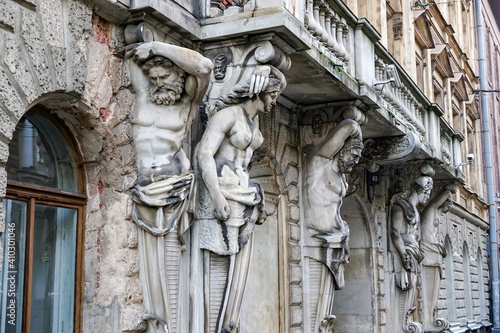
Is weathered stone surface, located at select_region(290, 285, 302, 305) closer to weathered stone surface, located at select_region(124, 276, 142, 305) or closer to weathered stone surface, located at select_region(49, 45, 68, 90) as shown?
weathered stone surface, located at select_region(124, 276, 142, 305)

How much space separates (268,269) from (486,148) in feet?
59.9

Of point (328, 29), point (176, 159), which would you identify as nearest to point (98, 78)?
point (176, 159)

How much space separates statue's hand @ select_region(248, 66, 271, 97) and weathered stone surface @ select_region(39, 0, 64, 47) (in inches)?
67.9

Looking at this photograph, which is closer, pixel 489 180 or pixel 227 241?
pixel 227 241

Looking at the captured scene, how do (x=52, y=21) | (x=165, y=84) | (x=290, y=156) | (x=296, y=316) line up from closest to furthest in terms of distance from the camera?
(x=52, y=21), (x=165, y=84), (x=296, y=316), (x=290, y=156)

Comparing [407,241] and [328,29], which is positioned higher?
[328,29]

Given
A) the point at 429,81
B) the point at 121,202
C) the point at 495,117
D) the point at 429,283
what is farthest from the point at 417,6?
the point at 495,117

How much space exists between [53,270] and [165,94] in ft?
5.22

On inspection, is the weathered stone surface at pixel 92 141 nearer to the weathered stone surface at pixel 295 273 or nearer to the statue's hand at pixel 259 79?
the statue's hand at pixel 259 79

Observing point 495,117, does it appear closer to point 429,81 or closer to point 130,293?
point 429,81

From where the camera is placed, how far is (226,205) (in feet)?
19.7

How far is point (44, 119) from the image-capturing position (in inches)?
214

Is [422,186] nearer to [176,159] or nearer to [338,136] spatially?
[338,136]

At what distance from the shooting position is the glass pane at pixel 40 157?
5.18 metres
